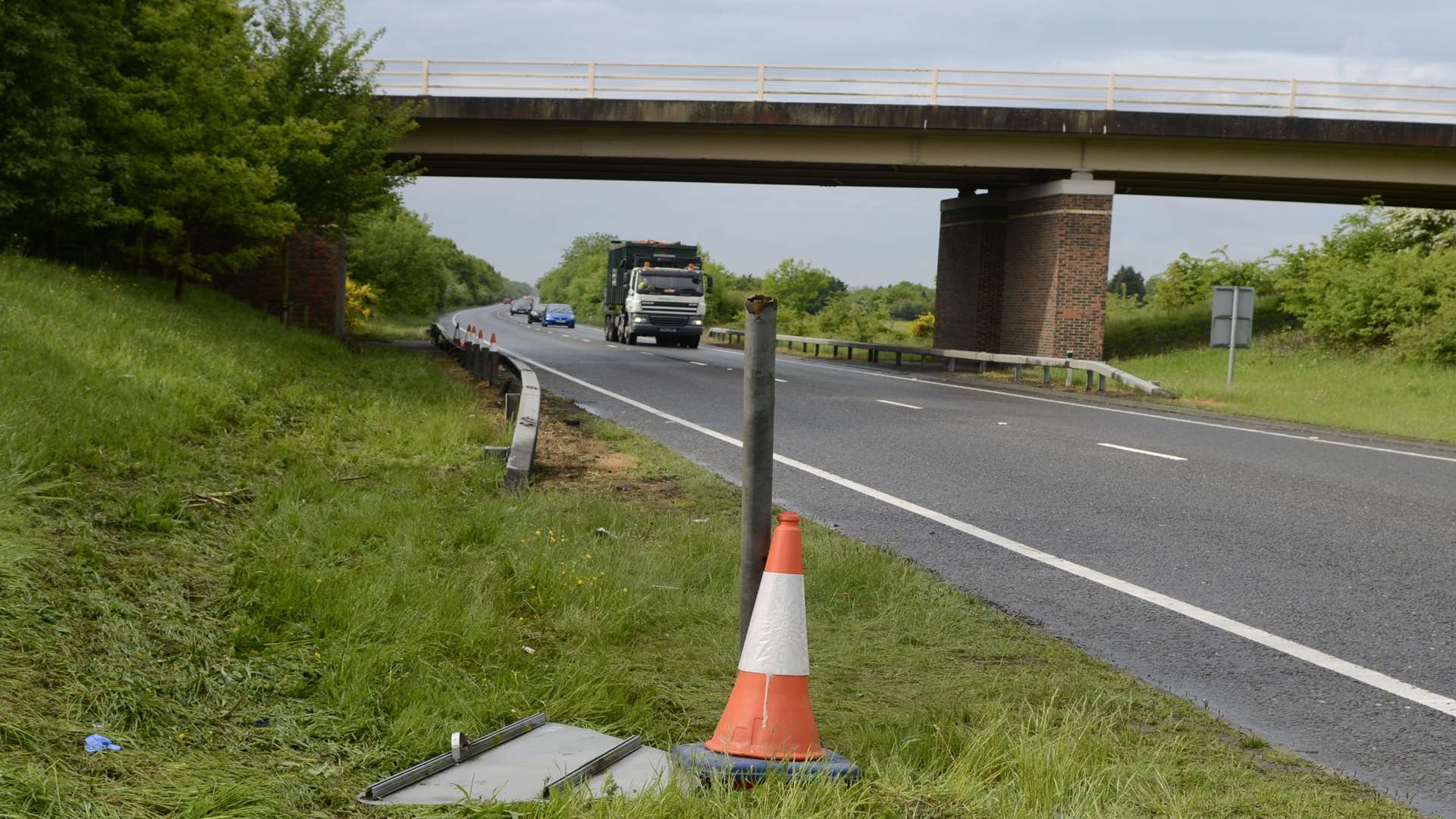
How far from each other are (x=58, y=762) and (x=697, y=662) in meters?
2.31

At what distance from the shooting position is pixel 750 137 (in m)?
30.3

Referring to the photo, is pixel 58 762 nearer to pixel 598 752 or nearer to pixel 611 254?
pixel 598 752

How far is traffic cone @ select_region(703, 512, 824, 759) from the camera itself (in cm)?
373

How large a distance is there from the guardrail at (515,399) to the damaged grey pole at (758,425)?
175 inches

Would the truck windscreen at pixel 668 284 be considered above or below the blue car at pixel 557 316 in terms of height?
above

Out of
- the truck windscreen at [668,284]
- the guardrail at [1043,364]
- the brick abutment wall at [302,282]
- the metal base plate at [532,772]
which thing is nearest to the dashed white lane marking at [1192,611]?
the metal base plate at [532,772]

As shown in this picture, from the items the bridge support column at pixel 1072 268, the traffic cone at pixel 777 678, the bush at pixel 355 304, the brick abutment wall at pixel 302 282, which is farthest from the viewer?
the bush at pixel 355 304

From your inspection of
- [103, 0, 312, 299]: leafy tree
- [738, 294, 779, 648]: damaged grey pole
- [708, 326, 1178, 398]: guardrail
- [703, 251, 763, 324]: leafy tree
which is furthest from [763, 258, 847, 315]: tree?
[738, 294, 779, 648]: damaged grey pole

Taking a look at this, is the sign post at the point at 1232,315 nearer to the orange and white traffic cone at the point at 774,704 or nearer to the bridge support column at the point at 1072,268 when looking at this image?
the bridge support column at the point at 1072,268

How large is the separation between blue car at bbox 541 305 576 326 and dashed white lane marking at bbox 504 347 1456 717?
64.4m

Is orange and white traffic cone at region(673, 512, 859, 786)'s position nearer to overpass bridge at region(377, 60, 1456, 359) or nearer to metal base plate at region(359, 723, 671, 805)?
metal base plate at region(359, 723, 671, 805)

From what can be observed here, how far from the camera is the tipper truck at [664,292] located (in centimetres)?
4084

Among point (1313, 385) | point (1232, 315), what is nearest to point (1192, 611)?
point (1232, 315)

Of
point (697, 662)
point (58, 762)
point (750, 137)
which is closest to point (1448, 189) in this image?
point (750, 137)
